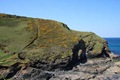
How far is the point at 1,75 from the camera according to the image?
66.7 meters

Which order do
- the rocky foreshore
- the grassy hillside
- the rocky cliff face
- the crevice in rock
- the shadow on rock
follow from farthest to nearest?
the shadow on rock, the grassy hillside, the rocky cliff face, the crevice in rock, the rocky foreshore

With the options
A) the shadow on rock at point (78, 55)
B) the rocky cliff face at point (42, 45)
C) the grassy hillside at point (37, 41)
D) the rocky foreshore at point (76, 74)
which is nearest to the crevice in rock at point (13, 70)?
the rocky cliff face at point (42, 45)

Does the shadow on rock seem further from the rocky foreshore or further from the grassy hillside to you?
the rocky foreshore

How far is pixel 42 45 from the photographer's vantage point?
274 ft

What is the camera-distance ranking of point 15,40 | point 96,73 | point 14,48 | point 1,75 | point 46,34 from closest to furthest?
point 1,75 → point 96,73 → point 14,48 → point 15,40 → point 46,34

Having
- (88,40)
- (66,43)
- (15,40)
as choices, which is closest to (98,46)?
(88,40)

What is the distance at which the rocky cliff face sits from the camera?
7512cm

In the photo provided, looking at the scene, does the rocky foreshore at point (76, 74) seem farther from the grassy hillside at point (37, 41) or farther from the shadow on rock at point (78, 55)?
the grassy hillside at point (37, 41)

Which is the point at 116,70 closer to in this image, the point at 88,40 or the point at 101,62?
the point at 101,62

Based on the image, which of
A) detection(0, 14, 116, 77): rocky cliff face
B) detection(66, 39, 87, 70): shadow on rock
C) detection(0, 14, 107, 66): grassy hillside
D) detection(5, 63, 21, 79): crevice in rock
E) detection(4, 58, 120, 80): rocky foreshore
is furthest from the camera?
detection(66, 39, 87, 70): shadow on rock

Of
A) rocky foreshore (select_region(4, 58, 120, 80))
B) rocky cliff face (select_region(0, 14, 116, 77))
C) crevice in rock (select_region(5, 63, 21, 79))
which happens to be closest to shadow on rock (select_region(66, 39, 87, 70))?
rocky cliff face (select_region(0, 14, 116, 77))

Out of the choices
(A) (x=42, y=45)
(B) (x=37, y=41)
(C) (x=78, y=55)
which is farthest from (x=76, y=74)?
(B) (x=37, y=41)

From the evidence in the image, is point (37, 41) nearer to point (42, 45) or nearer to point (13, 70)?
point (42, 45)

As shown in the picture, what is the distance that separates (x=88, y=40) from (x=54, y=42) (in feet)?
77.5
